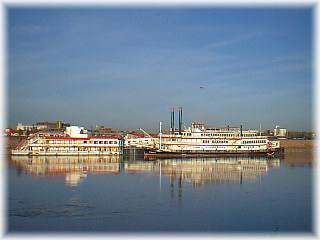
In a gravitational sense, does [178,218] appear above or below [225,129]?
below

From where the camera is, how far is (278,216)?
18.8 ft

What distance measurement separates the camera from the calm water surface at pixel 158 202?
5.17 metres

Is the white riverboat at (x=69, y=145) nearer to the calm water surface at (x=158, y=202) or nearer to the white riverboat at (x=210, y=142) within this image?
the white riverboat at (x=210, y=142)

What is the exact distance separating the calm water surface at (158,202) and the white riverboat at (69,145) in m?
5.91

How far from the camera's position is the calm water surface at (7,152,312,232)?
5.17 meters

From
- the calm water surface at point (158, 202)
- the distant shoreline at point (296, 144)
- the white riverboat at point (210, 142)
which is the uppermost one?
the white riverboat at point (210, 142)

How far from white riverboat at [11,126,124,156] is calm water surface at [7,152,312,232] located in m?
5.91

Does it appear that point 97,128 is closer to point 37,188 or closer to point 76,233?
point 37,188

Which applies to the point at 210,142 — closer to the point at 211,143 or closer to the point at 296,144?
the point at 211,143

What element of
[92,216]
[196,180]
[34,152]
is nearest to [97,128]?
[34,152]

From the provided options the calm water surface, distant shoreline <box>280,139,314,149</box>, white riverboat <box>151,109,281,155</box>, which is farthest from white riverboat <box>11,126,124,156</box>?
distant shoreline <box>280,139,314,149</box>

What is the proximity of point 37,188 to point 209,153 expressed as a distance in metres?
9.60

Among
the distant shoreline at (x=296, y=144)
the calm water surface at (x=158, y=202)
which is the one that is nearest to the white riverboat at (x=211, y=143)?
the calm water surface at (x=158, y=202)

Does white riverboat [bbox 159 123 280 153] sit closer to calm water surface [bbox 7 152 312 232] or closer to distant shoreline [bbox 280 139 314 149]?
calm water surface [bbox 7 152 312 232]
